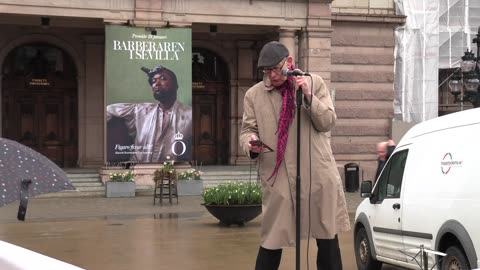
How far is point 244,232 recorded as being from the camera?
44.0ft

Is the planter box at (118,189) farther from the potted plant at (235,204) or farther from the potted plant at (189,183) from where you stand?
the potted plant at (235,204)

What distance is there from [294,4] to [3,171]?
21153mm

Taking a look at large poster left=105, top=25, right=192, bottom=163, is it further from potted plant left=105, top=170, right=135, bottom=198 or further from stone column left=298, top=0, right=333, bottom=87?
stone column left=298, top=0, right=333, bottom=87

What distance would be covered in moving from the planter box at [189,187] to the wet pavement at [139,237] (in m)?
2.05

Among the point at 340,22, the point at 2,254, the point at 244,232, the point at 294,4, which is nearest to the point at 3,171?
the point at 2,254

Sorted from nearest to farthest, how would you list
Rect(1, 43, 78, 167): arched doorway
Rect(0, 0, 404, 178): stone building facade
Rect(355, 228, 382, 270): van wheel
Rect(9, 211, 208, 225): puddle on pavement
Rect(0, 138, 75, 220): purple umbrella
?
Rect(0, 138, 75, 220): purple umbrella
Rect(355, 228, 382, 270): van wheel
Rect(9, 211, 208, 225): puddle on pavement
Rect(0, 0, 404, 178): stone building facade
Rect(1, 43, 78, 167): arched doorway

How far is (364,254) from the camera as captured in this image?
9.15 m


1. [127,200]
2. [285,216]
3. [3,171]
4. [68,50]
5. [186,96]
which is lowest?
[127,200]

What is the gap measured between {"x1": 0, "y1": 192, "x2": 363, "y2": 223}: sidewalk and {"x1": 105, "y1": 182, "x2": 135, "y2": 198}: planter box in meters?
0.29

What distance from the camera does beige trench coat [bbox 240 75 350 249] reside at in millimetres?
5109

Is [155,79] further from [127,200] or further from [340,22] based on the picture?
[340,22]

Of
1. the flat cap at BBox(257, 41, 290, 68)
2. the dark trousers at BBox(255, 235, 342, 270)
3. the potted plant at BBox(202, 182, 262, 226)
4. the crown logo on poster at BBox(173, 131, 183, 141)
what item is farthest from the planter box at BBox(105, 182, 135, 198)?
the flat cap at BBox(257, 41, 290, 68)

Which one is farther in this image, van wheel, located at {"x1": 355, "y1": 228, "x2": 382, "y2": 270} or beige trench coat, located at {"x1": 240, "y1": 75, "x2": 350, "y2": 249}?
van wheel, located at {"x1": 355, "y1": 228, "x2": 382, "y2": 270}

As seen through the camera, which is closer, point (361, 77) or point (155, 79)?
point (155, 79)
